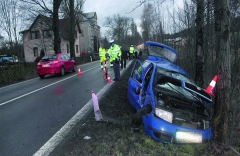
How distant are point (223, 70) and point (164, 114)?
1287 mm

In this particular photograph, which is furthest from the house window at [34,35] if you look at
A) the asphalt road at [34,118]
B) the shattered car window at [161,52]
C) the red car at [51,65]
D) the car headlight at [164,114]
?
the car headlight at [164,114]

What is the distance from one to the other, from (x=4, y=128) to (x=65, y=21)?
97.5ft

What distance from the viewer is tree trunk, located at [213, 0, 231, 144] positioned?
12.5 ft

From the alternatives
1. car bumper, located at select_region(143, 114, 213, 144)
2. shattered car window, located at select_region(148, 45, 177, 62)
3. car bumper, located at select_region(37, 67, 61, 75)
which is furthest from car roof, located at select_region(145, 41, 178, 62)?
car bumper, located at select_region(37, 67, 61, 75)

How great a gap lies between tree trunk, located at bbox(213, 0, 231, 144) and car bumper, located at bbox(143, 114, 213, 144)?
0.27 meters

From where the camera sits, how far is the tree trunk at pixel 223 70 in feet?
12.5

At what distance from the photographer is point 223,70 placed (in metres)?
3.87

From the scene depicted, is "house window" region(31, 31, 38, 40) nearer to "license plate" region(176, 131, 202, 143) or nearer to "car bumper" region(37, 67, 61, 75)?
"car bumper" region(37, 67, 61, 75)

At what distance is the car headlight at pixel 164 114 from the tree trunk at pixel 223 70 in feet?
2.64

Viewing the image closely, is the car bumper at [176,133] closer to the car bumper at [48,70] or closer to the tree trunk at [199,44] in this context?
the tree trunk at [199,44]

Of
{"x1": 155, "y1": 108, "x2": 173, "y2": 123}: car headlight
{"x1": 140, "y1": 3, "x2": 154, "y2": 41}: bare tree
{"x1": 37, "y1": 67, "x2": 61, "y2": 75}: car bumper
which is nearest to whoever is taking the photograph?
{"x1": 155, "y1": 108, "x2": 173, "y2": 123}: car headlight

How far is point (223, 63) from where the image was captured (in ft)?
12.7

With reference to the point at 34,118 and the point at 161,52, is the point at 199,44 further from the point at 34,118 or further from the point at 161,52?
the point at 34,118

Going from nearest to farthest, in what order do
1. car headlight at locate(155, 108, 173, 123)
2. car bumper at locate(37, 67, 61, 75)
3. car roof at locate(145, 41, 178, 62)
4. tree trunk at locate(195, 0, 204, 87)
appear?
car headlight at locate(155, 108, 173, 123)
car roof at locate(145, 41, 178, 62)
tree trunk at locate(195, 0, 204, 87)
car bumper at locate(37, 67, 61, 75)
